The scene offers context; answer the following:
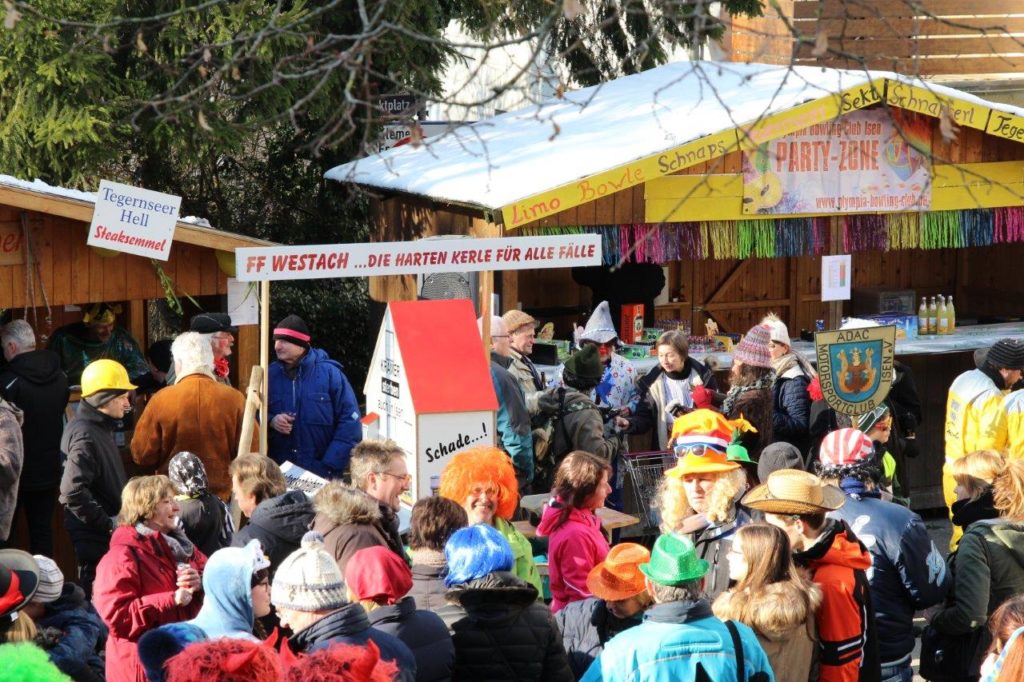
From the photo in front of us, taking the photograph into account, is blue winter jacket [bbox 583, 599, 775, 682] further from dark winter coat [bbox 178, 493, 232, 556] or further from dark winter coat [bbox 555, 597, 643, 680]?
dark winter coat [bbox 178, 493, 232, 556]

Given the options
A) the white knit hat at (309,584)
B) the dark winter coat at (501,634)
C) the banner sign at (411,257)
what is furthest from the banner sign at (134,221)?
the dark winter coat at (501,634)

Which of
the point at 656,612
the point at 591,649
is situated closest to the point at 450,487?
the point at 591,649

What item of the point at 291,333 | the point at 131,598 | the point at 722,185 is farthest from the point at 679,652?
the point at 722,185

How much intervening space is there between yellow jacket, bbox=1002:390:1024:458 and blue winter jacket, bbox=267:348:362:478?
415 cm

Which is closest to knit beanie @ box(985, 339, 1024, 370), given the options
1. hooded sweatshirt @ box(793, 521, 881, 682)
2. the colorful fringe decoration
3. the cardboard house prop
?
the colorful fringe decoration

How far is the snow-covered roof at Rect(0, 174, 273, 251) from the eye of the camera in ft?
26.2

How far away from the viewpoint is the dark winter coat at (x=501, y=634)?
4555mm

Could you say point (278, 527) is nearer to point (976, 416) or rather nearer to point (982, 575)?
point (982, 575)

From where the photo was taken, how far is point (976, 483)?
20.9 ft

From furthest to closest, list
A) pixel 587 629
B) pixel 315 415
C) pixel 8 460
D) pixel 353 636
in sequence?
pixel 315 415, pixel 8 460, pixel 587 629, pixel 353 636

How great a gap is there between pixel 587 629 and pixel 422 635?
74cm

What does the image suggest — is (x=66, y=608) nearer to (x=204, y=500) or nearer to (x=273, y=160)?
(x=204, y=500)

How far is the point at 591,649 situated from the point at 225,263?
199 inches

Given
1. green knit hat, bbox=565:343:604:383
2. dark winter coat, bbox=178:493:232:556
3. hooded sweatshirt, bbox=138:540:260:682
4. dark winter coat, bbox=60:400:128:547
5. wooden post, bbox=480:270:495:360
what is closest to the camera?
hooded sweatshirt, bbox=138:540:260:682
